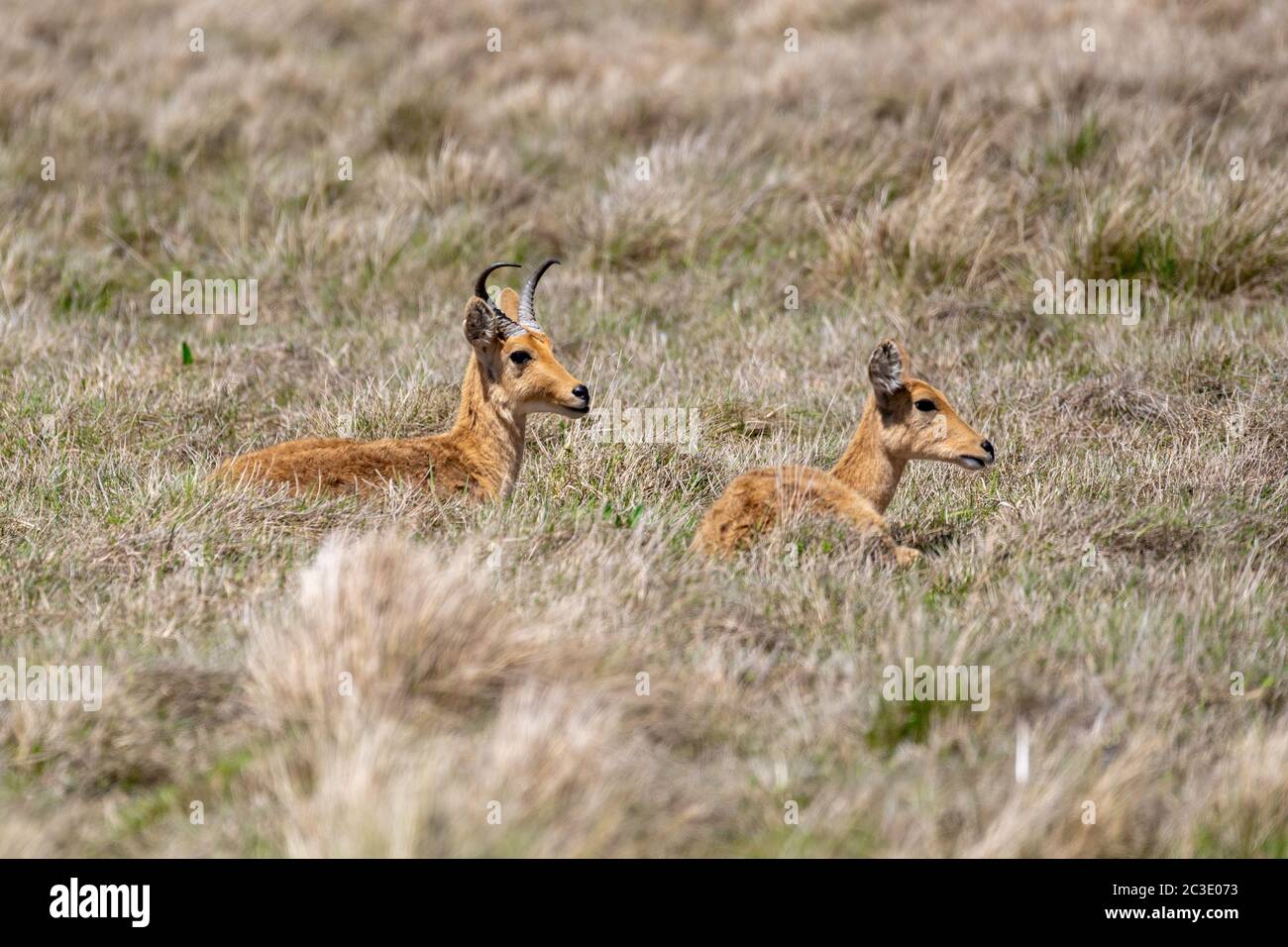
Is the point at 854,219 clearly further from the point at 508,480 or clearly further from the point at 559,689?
the point at 559,689

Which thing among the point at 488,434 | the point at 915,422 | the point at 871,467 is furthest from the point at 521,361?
the point at 915,422

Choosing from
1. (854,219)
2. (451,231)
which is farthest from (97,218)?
(854,219)

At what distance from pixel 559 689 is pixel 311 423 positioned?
13.1ft

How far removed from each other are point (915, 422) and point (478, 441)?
2.03 metres

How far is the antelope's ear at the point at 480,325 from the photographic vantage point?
7.03m

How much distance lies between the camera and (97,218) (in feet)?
37.3

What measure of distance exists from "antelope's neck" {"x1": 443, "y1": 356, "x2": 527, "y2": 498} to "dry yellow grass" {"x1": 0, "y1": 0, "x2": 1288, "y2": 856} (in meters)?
0.22

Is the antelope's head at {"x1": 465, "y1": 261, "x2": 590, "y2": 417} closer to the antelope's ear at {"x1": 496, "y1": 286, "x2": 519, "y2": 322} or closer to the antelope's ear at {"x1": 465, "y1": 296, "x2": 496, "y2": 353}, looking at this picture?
the antelope's ear at {"x1": 465, "y1": 296, "x2": 496, "y2": 353}

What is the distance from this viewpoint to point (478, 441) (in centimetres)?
725
